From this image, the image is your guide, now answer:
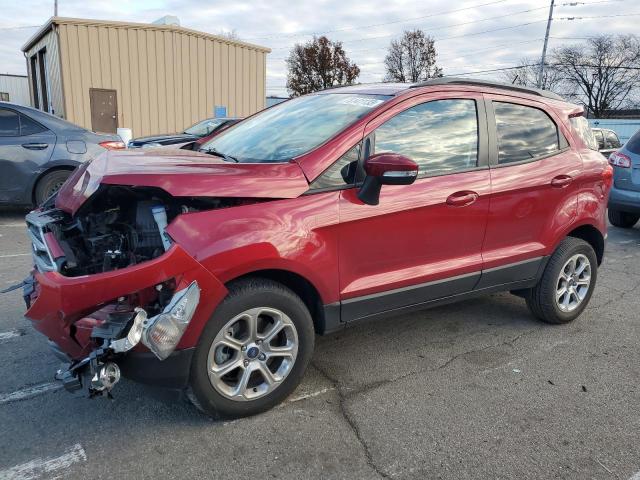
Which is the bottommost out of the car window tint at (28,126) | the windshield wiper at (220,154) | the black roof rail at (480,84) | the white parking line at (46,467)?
the white parking line at (46,467)

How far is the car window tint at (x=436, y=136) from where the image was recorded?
3299 millimetres

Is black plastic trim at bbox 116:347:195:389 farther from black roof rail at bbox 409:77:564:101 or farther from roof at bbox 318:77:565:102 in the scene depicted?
black roof rail at bbox 409:77:564:101

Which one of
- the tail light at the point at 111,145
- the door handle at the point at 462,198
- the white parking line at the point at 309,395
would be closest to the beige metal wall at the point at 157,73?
the tail light at the point at 111,145

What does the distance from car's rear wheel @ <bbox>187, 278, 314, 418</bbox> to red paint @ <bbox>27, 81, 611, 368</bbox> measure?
0.11 m

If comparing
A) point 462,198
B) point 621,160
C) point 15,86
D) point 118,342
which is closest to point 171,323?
point 118,342

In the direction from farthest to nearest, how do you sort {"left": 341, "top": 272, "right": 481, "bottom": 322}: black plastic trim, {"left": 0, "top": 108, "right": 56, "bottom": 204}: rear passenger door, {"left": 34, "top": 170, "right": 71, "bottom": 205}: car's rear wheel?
→ {"left": 34, "top": 170, "right": 71, "bottom": 205}: car's rear wheel < {"left": 0, "top": 108, "right": 56, "bottom": 204}: rear passenger door < {"left": 341, "top": 272, "right": 481, "bottom": 322}: black plastic trim

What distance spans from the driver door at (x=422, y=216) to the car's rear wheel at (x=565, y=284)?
852 mm

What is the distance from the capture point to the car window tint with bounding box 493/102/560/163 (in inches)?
150

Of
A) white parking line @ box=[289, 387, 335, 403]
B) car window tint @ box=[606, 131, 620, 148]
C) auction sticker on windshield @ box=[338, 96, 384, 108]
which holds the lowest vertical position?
white parking line @ box=[289, 387, 335, 403]

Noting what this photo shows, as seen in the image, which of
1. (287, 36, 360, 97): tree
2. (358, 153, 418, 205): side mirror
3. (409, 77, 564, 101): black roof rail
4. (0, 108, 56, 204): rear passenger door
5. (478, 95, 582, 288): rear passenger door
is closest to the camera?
(358, 153, 418, 205): side mirror

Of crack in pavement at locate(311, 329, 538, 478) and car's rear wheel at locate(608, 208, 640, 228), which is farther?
car's rear wheel at locate(608, 208, 640, 228)

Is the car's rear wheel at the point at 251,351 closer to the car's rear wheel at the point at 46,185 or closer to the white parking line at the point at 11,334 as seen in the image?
the white parking line at the point at 11,334

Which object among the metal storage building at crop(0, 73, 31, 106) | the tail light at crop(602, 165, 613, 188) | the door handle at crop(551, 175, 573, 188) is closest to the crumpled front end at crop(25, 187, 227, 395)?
the door handle at crop(551, 175, 573, 188)

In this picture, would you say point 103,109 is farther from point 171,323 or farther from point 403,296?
point 171,323
